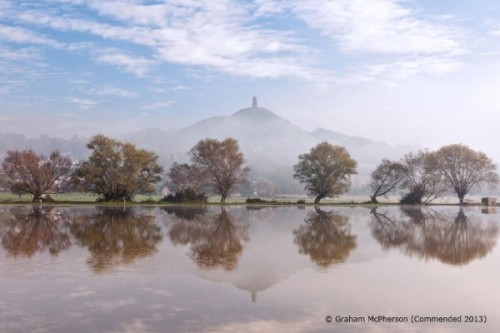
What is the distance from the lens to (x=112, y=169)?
241ft

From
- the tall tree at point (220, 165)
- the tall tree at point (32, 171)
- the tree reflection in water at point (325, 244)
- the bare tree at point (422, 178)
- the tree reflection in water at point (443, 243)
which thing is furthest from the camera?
the bare tree at point (422, 178)

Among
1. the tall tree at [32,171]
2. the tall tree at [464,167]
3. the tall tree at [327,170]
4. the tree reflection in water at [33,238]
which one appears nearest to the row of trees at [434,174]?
the tall tree at [464,167]

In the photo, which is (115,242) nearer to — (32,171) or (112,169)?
(112,169)

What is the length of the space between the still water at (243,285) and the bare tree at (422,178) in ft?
222

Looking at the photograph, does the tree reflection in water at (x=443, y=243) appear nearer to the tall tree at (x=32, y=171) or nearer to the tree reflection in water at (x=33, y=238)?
the tree reflection in water at (x=33, y=238)

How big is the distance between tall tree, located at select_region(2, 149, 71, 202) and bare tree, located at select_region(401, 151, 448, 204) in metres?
62.6

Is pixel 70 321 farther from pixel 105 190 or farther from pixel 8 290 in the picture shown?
pixel 105 190

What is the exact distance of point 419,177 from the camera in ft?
300

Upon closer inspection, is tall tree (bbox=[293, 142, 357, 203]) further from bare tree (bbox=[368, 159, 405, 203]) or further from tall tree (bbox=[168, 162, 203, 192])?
tall tree (bbox=[168, 162, 203, 192])

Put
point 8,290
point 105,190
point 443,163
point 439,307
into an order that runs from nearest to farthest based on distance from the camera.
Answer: point 439,307 → point 8,290 → point 105,190 → point 443,163

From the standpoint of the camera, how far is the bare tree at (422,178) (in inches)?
3529

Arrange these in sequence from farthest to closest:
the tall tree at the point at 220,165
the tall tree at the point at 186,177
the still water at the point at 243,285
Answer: the tall tree at the point at 186,177
the tall tree at the point at 220,165
the still water at the point at 243,285

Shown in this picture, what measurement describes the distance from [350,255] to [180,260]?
7.24m

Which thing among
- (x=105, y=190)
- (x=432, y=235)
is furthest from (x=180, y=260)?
(x=105, y=190)
